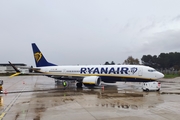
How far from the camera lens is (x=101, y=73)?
2892 centimetres

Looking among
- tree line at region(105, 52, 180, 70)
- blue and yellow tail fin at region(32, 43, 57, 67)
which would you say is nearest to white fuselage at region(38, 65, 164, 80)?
blue and yellow tail fin at region(32, 43, 57, 67)

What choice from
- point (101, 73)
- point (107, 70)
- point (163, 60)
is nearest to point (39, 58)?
point (101, 73)

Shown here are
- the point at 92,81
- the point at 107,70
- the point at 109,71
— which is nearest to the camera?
the point at 92,81

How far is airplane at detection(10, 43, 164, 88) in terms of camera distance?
2580cm

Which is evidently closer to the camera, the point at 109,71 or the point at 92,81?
the point at 92,81

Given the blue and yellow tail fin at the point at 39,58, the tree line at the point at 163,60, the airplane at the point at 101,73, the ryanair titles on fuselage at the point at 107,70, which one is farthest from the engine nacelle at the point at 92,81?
the tree line at the point at 163,60

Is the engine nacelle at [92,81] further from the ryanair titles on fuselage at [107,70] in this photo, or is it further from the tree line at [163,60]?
the tree line at [163,60]

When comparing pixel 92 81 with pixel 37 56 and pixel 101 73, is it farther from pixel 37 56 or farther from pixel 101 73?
pixel 37 56

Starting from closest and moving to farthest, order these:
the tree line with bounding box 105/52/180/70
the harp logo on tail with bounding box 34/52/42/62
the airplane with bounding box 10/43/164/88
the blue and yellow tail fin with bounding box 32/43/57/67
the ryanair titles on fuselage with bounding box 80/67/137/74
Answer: the airplane with bounding box 10/43/164/88
the ryanair titles on fuselage with bounding box 80/67/137/74
the blue and yellow tail fin with bounding box 32/43/57/67
the harp logo on tail with bounding box 34/52/42/62
the tree line with bounding box 105/52/180/70

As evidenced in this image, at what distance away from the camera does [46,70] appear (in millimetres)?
34125

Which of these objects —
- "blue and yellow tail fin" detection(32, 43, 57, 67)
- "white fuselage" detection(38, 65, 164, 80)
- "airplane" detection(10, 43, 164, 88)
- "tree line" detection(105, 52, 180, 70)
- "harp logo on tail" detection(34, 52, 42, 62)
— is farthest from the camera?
"tree line" detection(105, 52, 180, 70)

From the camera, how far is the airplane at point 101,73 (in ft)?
84.6

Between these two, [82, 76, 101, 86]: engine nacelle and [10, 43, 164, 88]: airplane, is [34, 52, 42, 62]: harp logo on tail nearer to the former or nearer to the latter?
[10, 43, 164, 88]: airplane

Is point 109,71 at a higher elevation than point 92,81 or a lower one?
higher
